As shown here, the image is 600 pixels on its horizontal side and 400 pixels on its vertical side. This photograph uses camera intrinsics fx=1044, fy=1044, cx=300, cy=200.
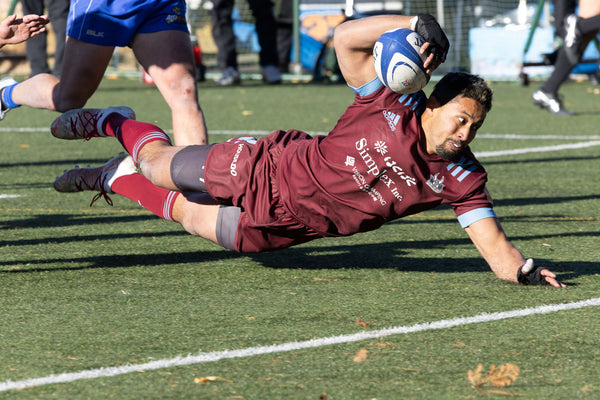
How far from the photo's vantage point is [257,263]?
551 centimetres

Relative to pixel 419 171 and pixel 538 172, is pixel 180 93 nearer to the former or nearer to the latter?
pixel 419 171

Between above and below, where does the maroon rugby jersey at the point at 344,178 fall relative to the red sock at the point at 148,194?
above

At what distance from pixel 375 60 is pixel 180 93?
203 centimetres

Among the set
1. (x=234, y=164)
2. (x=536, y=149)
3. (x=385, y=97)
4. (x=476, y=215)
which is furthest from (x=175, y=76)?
(x=536, y=149)

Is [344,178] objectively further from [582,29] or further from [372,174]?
[582,29]

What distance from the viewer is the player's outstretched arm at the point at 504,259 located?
487 centimetres

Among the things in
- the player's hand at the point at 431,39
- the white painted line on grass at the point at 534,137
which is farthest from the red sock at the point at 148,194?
the white painted line on grass at the point at 534,137

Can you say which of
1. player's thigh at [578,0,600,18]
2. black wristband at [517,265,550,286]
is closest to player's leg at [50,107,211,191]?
black wristband at [517,265,550,286]

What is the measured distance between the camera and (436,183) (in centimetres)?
473

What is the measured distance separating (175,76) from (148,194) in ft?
2.96

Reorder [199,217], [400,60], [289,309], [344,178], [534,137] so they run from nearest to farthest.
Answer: [400,60]
[289,309]
[344,178]
[199,217]
[534,137]

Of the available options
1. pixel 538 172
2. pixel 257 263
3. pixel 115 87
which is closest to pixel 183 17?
pixel 257 263

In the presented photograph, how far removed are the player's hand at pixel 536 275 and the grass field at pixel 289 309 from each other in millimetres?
38

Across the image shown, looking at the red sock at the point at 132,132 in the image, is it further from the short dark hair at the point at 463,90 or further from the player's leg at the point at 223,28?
the player's leg at the point at 223,28
